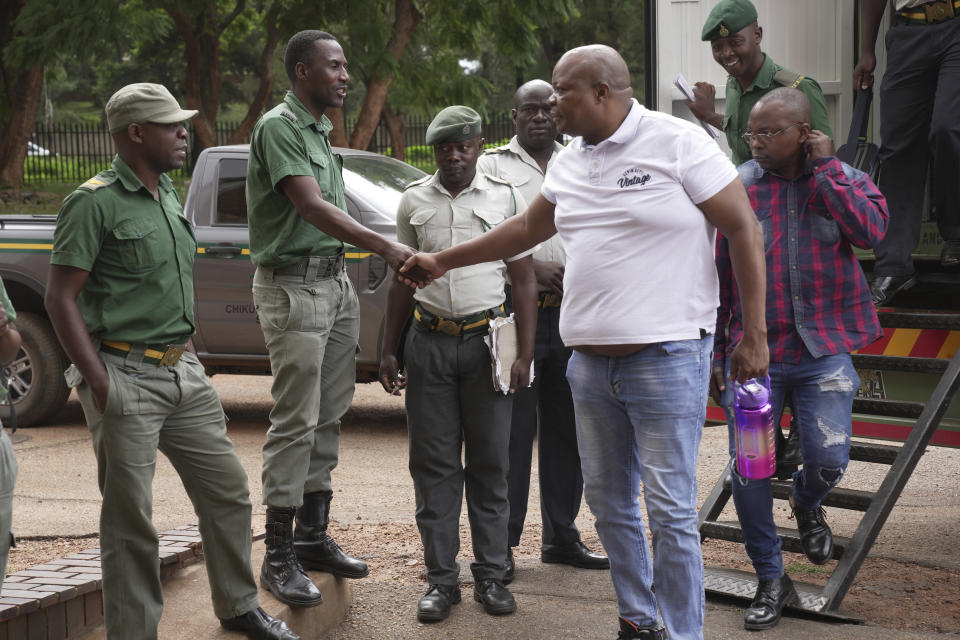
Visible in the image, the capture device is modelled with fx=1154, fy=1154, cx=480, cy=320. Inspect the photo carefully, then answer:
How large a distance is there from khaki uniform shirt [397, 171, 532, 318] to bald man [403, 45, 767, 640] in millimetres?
839

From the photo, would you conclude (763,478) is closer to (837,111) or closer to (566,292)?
(566,292)

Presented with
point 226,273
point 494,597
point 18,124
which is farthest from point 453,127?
point 18,124

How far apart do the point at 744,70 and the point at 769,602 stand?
2.25 m

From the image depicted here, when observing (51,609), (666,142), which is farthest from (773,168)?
(51,609)

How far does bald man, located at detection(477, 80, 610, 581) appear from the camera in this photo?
16.4ft

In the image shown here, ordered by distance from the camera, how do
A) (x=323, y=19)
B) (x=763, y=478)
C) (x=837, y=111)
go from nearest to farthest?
(x=763, y=478), (x=837, y=111), (x=323, y=19)

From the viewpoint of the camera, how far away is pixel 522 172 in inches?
200

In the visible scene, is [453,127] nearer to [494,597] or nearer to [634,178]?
[634,178]

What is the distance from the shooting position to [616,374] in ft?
12.1

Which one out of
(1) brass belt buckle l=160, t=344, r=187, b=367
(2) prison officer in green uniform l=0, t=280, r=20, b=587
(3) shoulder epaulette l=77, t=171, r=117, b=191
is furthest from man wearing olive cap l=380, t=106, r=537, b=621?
(2) prison officer in green uniform l=0, t=280, r=20, b=587

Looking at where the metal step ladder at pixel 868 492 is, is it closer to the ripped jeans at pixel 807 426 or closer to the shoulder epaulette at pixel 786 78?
the ripped jeans at pixel 807 426

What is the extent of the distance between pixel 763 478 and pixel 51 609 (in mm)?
2509

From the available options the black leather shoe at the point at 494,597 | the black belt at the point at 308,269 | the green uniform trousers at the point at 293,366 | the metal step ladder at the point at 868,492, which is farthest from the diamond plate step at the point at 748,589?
the black belt at the point at 308,269

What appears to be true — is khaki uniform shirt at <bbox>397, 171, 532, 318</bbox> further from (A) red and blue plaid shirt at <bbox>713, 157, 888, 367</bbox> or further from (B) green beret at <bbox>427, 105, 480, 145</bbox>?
(A) red and blue plaid shirt at <bbox>713, 157, 888, 367</bbox>
